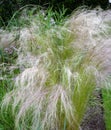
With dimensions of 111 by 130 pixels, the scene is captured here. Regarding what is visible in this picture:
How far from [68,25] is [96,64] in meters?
0.80

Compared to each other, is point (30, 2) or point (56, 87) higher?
point (56, 87)

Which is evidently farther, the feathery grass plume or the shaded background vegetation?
the shaded background vegetation

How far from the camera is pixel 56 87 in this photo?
2.49 metres

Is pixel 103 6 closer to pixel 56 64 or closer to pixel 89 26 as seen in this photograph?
pixel 89 26

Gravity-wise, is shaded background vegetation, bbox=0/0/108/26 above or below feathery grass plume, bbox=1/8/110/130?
below

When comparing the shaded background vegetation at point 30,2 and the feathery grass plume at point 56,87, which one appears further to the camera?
the shaded background vegetation at point 30,2

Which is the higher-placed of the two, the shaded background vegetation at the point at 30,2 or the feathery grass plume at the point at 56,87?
the feathery grass plume at the point at 56,87

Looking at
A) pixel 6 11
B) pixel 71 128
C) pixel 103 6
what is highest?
pixel 71 128

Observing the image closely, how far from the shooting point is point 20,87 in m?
2.59

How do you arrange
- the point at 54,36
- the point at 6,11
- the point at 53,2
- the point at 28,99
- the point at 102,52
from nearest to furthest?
the point at 28,99 → the point at 102,52 → the point at 54,36 → the point at 6,11 → the point at 53,2

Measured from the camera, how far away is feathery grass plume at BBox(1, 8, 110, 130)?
2441mm

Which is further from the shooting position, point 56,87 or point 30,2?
point 30,2

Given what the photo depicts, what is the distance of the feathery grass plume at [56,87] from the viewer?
2.44 meters

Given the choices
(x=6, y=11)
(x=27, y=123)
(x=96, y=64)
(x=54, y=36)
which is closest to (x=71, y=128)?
(x=27, y=123)
